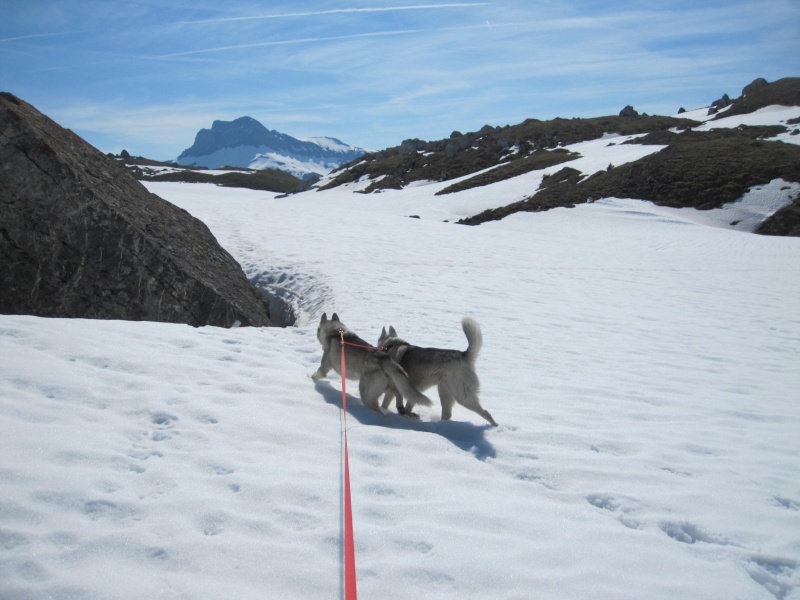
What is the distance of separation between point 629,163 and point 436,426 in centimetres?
5549

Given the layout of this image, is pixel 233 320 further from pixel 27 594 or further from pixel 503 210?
pixel 503 210

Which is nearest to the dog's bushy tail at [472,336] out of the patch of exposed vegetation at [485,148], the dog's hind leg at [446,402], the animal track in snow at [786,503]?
the dog's hind leg at [446,402]

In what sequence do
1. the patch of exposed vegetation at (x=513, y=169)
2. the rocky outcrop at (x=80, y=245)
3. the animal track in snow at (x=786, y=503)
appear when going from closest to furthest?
the animal track in snow at (x=786, y=503) → the rocky outcrop at (x=80, y=245) → the patch of exposed vegetation at (x=513, y=169)

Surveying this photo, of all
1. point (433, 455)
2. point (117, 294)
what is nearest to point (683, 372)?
point (433, 455)

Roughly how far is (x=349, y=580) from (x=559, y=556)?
154 cm

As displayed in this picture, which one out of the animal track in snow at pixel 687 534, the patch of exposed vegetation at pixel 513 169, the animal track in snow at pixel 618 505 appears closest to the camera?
the animal track in snow at pixel 687 534

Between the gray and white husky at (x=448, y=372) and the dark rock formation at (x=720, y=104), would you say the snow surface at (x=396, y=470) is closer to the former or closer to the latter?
the gray and white husky at (x=448, y=372)

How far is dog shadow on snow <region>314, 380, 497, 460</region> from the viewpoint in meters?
5.66

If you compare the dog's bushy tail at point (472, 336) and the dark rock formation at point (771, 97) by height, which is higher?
the dark rock formation at point (771, 97)

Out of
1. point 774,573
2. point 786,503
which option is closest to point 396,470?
point 774,573

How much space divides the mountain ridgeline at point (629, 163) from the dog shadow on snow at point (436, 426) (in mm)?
37942

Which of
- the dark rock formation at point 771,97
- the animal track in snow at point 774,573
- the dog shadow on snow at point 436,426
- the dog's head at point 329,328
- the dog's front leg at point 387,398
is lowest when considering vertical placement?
the animal track in snow at point 774,573

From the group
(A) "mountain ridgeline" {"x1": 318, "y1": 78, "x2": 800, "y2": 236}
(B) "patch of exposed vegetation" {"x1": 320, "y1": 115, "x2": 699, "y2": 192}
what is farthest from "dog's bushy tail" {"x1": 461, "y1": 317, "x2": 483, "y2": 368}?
(B) "patch of exposed vegetation" {"x1": 320, "y1": 115, "x2": 699, "y2": 192}

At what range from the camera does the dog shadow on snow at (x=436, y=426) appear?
5664mm
